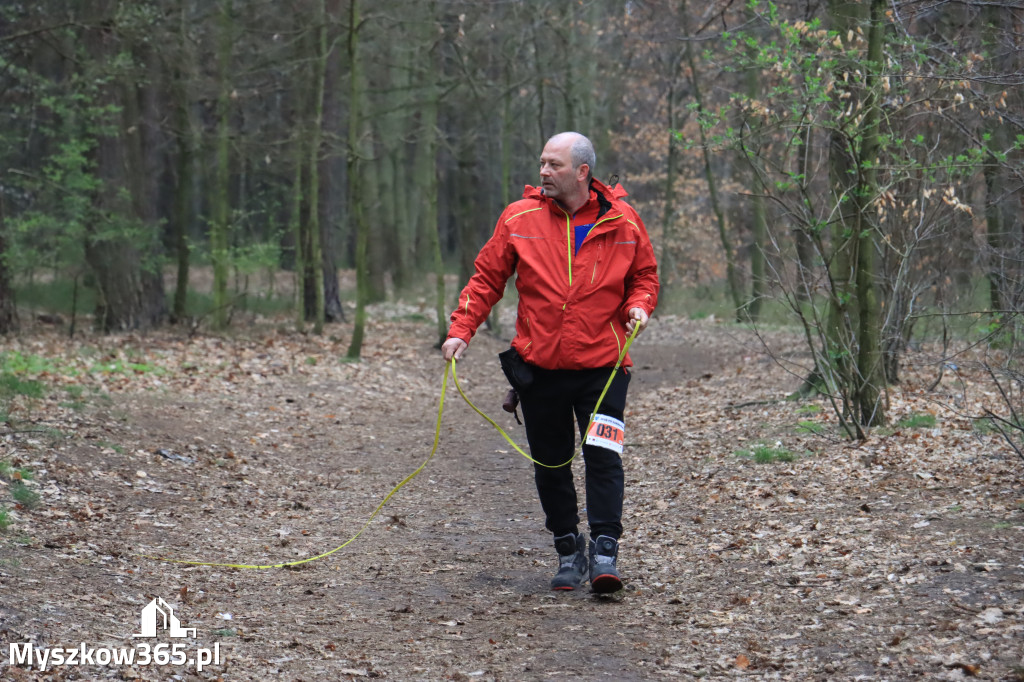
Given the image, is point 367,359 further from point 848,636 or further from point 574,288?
point 848,636

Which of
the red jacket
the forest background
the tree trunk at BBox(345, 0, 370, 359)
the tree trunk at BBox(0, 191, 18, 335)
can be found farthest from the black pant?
the tree trunk at BBox(0, 191, 18, 335)

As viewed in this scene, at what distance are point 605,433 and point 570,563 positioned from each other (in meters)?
0.81

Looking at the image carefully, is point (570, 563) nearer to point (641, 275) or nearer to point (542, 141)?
point (641, 275)

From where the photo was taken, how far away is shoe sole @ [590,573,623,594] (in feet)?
16.5

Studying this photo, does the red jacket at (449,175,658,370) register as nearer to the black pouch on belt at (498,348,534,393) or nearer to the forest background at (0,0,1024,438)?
the black pouch on belt at (498,348,534,393)

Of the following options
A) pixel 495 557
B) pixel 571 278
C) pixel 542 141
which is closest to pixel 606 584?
pixel 495 557

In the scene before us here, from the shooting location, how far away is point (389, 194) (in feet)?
91.1

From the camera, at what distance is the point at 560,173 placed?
5.04 m

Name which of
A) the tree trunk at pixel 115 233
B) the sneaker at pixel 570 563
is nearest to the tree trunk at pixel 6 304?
the tree trunk at pixel 115 233

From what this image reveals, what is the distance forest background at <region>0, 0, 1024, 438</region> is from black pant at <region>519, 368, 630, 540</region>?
2337 mm

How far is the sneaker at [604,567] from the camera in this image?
16.5 ft

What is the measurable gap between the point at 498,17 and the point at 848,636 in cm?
1582

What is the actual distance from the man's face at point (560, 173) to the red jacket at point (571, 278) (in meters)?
0.10

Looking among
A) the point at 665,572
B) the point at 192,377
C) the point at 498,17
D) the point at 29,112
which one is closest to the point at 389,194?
the point at 498,17
